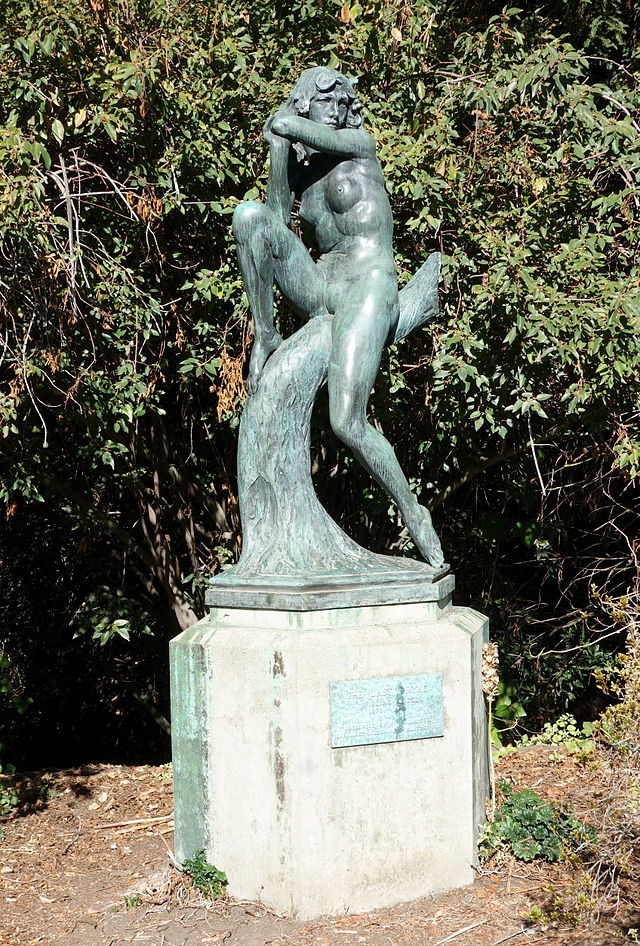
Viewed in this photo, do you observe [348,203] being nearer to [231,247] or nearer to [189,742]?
[231,247]

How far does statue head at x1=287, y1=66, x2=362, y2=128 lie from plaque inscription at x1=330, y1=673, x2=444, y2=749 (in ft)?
7.55

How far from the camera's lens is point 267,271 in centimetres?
426

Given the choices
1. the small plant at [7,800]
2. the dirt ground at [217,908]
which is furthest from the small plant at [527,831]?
the small plant at [7,800]

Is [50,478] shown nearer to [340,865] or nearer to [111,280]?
[111,280]

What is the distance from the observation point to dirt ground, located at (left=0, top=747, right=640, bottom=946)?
3.76 m

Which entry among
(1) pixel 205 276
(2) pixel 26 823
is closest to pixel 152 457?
(1) pixel 205 276

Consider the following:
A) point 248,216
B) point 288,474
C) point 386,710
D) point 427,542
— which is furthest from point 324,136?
point 386,710

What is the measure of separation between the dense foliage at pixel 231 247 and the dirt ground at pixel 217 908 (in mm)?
1899

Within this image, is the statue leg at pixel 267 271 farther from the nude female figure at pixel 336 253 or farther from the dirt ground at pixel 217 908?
the dirt ground at pixel 217 908

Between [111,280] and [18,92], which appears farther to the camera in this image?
[111,280]

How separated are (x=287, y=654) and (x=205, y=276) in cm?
268

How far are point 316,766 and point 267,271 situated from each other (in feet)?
6.48

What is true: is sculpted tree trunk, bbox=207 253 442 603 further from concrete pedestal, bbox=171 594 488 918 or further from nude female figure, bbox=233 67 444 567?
concrete pedestal, bbox=171 594 488 918

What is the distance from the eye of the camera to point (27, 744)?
954 cm
